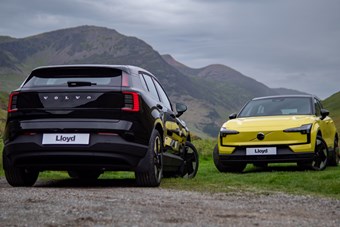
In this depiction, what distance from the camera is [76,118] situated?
8.30 m

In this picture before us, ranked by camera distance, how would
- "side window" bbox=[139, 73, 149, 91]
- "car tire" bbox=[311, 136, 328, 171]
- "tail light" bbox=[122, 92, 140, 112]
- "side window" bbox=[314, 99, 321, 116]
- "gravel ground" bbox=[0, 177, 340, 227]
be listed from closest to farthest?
"gravel ground" bbox=[0, 177, 340, 227] → "tail light" bbox=[122, 92, 140, 112] → "side window" bbox=[139, 73, 149, 91] → "car tire" bbox=[311, 136, 328, 171] → "side window" bbox=[314, 99, 321, 116]

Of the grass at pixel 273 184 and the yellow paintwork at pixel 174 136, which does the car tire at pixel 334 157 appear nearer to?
the grass at pixel 273 184

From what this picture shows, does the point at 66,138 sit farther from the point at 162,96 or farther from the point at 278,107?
the point at 278,107

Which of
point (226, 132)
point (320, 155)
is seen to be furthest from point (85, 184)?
point (320, 155)

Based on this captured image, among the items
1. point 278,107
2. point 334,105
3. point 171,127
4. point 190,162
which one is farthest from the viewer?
point 334,105

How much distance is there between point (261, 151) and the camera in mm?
12328

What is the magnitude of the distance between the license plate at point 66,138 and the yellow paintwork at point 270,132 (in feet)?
16.5

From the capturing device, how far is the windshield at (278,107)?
13578mm

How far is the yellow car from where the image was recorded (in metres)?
12.3

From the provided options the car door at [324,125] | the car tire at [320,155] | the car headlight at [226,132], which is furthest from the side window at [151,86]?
the car door at [324,125]

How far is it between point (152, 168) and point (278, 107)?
232 inches

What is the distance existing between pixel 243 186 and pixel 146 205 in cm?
366

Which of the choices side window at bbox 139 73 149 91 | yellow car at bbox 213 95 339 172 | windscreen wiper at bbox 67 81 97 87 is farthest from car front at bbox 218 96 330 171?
windscreen wiper at bbox 67 81 97 87

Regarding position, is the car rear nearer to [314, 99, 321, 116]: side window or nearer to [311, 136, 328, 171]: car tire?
[311, 136, 328, 171]: car tire
